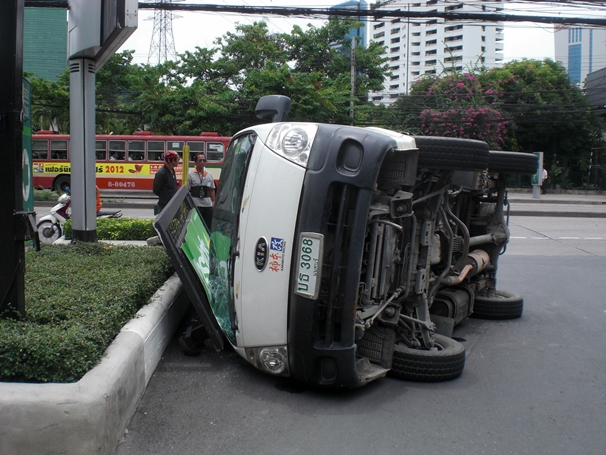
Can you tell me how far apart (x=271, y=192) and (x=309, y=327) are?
0.90m

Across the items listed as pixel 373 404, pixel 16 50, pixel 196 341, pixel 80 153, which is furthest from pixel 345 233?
pixel 80 153

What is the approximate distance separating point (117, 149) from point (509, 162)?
22875 millimetres

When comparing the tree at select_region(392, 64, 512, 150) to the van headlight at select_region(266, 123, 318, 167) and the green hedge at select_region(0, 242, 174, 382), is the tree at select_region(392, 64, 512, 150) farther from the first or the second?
the van headlight at select_region(266, 123, 318, 167)

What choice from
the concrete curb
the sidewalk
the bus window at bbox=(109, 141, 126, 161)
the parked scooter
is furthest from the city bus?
the concrete curb

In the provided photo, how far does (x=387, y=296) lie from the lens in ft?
14.2

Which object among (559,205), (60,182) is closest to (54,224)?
(60,182)

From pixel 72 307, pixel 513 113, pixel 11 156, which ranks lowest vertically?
pixel 72 307

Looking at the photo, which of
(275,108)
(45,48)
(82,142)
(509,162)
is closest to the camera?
(275,108)

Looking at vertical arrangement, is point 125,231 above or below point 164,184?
below

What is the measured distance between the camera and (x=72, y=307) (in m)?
4.04

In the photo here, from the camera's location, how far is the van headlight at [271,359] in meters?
3.94

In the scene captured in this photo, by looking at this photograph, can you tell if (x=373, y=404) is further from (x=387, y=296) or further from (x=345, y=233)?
(x=345, y=233)

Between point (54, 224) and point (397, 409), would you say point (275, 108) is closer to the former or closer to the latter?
point (397, 409)

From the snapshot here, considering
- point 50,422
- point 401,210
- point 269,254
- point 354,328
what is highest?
point 401,210
